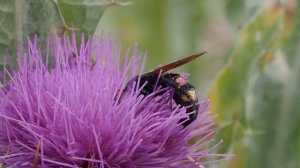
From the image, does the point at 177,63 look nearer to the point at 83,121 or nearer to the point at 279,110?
the point at 83,121

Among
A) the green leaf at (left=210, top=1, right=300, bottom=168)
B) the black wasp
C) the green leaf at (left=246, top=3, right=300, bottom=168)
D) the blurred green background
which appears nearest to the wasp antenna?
the black wasp

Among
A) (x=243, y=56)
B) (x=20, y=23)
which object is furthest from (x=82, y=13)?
(x=243, y=56)

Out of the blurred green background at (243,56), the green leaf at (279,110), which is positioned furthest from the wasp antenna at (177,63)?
the green leaf at (279,110)

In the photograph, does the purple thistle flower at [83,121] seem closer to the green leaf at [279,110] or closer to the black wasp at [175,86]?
the black wasp at [175,86]

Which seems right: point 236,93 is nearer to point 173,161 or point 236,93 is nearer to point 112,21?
point 173,161

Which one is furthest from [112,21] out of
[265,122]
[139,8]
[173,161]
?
[173,161]

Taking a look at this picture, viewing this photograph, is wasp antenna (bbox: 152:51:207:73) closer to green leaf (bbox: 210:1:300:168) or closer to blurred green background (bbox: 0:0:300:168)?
blurred green background (bbox: 0:0:300:168)
